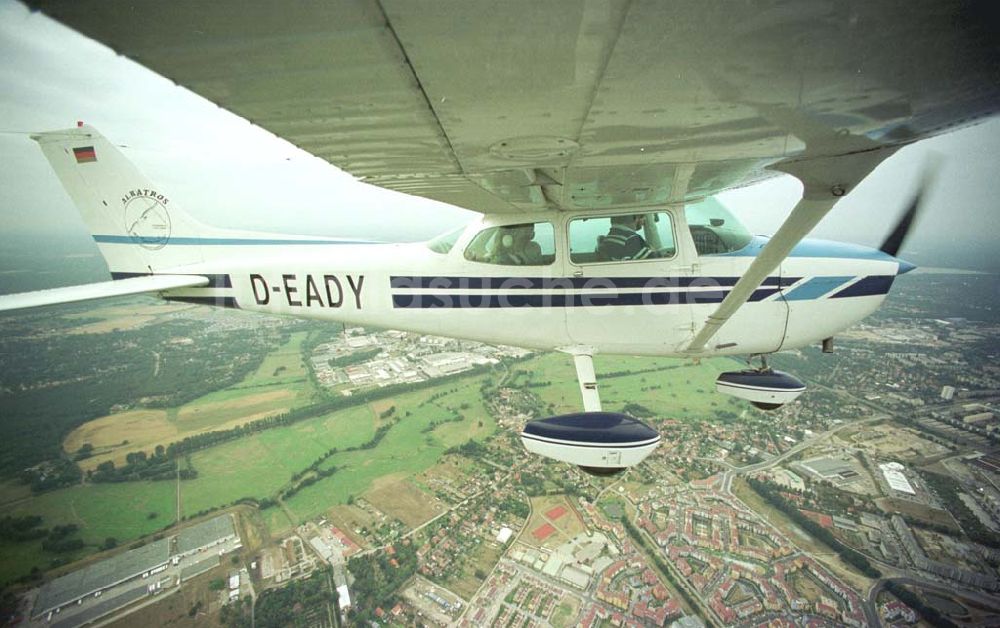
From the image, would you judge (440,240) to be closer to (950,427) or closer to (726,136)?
(726,136)

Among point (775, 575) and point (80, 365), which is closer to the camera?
point (775, 575)

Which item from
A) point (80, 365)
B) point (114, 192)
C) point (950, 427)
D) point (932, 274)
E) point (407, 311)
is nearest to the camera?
point (407, 311)

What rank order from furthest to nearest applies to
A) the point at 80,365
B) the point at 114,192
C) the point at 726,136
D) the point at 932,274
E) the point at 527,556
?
1. the point at 932,274
2. the point at 80,365
3. the point at 527,556
4. the point at 114,192
5. the point at 726,136

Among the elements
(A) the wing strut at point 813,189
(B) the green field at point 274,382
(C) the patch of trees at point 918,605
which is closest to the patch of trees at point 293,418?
(B) the green field at point 274,382

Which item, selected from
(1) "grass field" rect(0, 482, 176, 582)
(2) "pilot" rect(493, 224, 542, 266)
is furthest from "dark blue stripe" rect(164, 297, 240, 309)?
(1) "grass field" rect(0, 482, 176, 582)

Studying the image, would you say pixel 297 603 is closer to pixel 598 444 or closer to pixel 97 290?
pixel 97 290

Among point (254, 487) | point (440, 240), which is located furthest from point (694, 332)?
point (254, 487)

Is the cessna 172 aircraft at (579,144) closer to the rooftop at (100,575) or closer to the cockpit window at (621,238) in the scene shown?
the cockpit window at (621,238)
